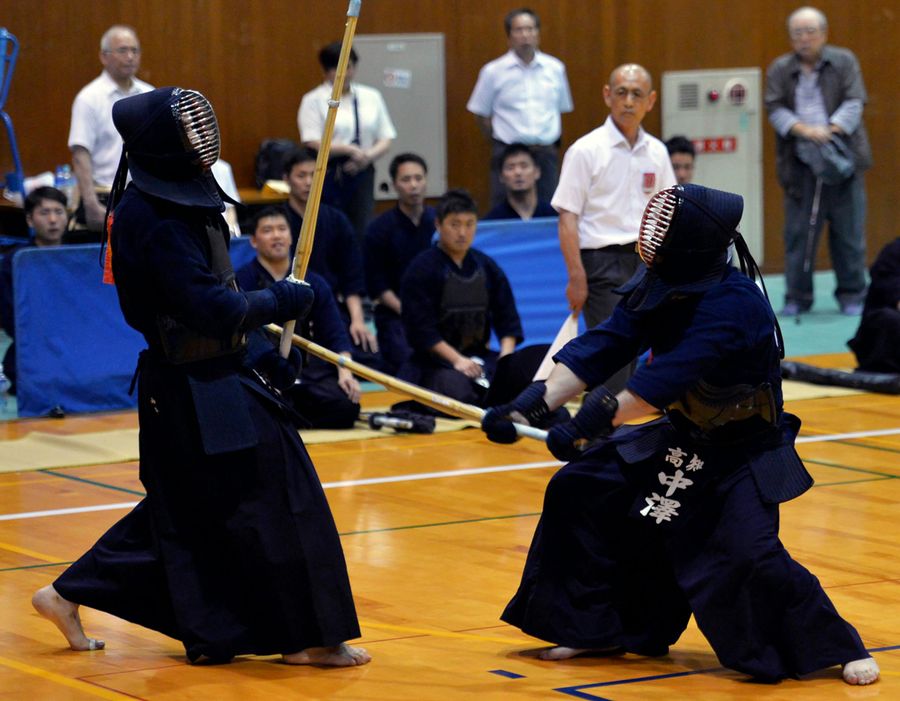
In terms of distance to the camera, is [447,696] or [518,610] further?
[518,610]

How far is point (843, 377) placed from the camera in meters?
10.8

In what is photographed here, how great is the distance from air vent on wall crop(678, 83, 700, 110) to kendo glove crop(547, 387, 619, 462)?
10.9m

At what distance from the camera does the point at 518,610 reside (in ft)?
17.2

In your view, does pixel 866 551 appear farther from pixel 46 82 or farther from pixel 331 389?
pixel 46 82

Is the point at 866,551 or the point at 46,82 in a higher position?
the point at 46,82

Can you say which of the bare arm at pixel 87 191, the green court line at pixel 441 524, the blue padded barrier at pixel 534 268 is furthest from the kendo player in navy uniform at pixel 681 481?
the bare arm at pixel 87 191

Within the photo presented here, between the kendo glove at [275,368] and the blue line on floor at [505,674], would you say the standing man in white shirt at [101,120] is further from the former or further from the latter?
the blue line on floor at [505,674]

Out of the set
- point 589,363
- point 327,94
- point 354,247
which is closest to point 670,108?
point 327,94

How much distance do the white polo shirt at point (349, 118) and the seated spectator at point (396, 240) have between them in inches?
70.4

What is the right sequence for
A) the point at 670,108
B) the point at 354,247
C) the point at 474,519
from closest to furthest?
the point at 474,519 → the point at 354,247 → the point at 670,108

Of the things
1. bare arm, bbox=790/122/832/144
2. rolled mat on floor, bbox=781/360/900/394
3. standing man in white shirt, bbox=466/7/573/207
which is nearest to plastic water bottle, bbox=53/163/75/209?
standing man in white shirt, bbox=466/7/573/207

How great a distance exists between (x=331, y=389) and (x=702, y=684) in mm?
4952

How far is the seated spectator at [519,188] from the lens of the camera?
1166 centimetres

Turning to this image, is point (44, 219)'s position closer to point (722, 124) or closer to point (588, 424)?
point (588, 424)
